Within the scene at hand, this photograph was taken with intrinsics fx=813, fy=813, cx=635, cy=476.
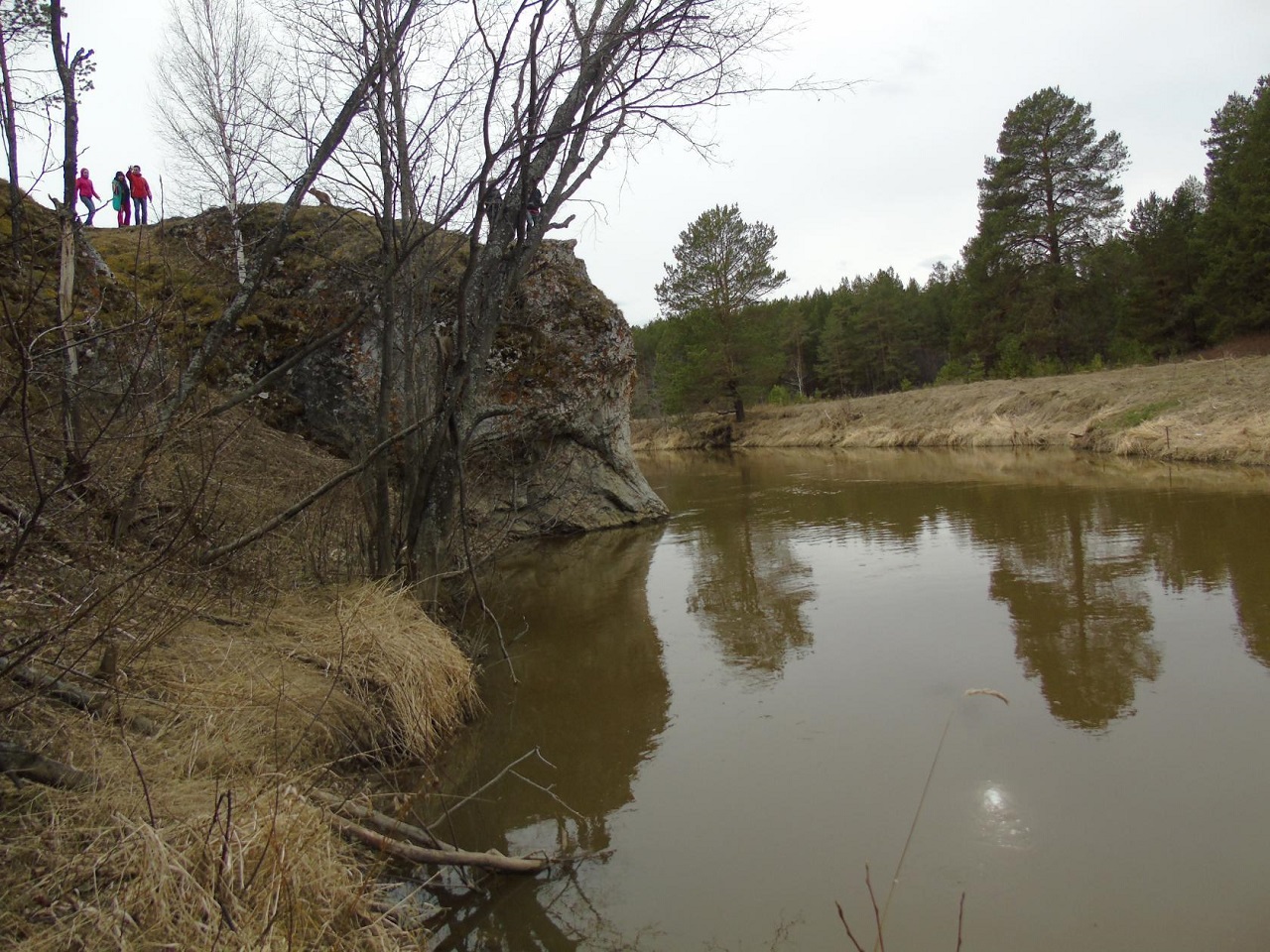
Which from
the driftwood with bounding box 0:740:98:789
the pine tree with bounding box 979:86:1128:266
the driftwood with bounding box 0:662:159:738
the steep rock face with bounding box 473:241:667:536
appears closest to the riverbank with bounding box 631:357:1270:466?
the pine tree with bounding box 979:86:1128:266

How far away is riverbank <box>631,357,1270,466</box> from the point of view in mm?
16188

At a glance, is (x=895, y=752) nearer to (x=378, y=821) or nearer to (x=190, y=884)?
(x=378, y=821)

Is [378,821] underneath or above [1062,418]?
underneath

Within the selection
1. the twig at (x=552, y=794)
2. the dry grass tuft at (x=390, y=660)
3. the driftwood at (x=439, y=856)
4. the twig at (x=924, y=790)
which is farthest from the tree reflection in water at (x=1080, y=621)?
the dry grass tuft at (x=390, y=660)

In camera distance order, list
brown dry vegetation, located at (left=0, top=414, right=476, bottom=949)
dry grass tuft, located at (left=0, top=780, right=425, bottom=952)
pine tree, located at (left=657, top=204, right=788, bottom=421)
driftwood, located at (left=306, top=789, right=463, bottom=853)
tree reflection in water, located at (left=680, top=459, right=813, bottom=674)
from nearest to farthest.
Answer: dry grass tuft, located at (left=0, top=780, right=425, bottom=952) < brown dry vegetation, located at (left=0, top=414, right=476, bottom=949) < driftwood, located at (left=306, top=789, right=463, bottom=853) < tree reflection in water, located at (left=680, top=459, right=813, bottom=674) < pine tree, located at (left=657, top=204, right=788, bottom=421)

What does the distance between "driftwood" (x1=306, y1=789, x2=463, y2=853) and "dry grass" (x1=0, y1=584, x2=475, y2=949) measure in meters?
0.11

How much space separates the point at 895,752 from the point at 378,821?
2.71 metres

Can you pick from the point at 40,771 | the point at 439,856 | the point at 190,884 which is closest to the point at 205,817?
the point at 190,884

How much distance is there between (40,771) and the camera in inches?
108

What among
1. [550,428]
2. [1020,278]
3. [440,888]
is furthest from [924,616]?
[1020,278]

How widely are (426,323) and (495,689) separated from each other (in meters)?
3.47

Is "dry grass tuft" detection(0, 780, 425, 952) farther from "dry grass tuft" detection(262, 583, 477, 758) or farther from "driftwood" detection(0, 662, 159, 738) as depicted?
"dry grass tuft" detection(262, 583, 477, 758)

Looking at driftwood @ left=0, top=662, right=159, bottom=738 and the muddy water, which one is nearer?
driftwood @ left=0, top=662, right=159, bottom=738

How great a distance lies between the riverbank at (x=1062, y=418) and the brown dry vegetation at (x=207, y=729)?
51.3ft
